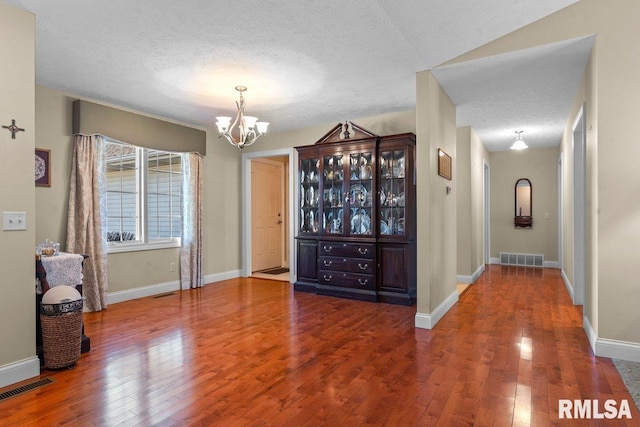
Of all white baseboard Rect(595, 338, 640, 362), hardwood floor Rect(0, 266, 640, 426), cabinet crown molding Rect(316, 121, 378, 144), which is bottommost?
hardwood floor Rect(0, 266, 640, 426)

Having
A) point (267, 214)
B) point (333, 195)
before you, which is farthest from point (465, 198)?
point (267, 214)

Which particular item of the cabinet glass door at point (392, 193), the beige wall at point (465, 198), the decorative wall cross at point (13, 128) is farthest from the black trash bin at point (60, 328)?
the beige wall at point (465, 198)

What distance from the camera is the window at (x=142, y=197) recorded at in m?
4.87

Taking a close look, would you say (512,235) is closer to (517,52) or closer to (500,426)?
(517,52)

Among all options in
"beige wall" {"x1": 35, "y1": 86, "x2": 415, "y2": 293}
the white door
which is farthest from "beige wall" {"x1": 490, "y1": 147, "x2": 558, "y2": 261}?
the white door

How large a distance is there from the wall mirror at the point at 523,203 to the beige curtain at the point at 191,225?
654cm

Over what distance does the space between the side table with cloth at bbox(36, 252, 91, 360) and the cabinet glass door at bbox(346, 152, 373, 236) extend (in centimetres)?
317

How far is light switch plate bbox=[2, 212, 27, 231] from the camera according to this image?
8.20 ft

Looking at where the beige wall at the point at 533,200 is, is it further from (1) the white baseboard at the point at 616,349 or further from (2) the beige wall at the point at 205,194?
(1) the white baseboard at the point at 616,349

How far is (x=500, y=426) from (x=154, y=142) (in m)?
4.98

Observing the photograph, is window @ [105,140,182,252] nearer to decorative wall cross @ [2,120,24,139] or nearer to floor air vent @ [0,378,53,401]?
decorative wall cross @ [2,120,24,139]

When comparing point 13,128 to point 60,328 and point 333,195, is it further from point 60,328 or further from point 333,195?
point 333,195

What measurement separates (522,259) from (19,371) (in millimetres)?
8402

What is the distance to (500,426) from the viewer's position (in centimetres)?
200
